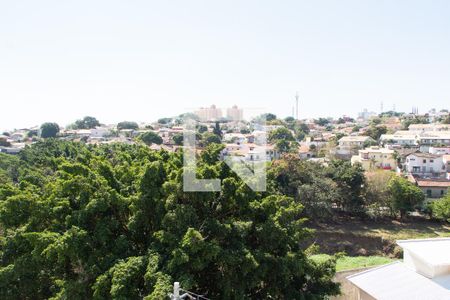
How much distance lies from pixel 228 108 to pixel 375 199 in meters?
19.1

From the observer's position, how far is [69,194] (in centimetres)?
1005

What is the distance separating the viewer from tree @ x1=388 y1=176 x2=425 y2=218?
25.0 m

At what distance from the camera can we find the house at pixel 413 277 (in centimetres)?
858

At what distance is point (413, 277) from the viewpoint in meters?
9.22

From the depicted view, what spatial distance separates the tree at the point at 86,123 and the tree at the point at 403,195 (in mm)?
85311

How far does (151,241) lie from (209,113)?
171 inches

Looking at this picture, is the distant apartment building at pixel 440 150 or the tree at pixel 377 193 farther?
the distant apartment building at pixel 440 150

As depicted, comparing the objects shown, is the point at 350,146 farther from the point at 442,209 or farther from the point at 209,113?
the point at 209,113

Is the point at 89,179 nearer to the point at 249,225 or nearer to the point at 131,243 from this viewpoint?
the point at 131,243

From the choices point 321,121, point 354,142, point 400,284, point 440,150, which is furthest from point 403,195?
point 321,121

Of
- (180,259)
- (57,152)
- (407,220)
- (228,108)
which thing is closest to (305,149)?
(407,220)

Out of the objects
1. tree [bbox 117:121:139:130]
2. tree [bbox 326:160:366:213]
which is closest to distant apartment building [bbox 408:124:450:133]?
tree [bbox 326:160:366:213]

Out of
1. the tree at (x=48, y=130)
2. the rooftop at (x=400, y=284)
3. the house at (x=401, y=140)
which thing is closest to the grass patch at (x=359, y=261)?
the rooftop at (x=400, y=284)

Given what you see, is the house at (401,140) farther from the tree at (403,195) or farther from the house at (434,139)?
the tree at (403,195)
